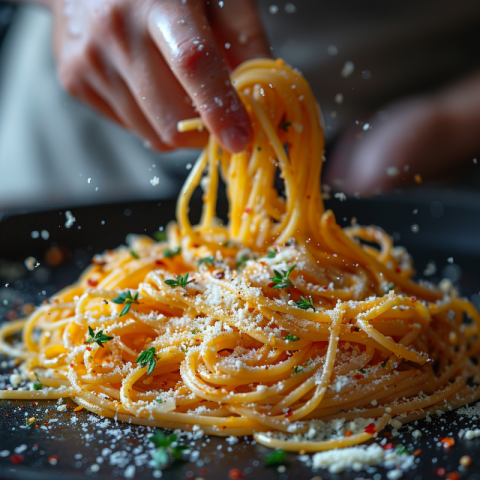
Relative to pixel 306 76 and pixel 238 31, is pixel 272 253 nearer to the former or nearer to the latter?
pixel 238 31

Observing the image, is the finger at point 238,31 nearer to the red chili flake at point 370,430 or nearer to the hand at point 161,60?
the hand at point 161,60

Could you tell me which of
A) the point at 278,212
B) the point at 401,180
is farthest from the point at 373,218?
the point at 278,212

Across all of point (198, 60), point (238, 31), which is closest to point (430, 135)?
point (238, 31)

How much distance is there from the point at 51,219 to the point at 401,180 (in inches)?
69.3

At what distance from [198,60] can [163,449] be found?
4.00ft

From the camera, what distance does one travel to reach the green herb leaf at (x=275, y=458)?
141cm

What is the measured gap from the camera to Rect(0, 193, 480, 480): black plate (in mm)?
1382

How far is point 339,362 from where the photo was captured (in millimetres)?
1775

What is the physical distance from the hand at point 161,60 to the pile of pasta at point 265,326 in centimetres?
14

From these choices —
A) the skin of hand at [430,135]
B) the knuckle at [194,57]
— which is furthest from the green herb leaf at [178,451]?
the skin of hand at [430,135]

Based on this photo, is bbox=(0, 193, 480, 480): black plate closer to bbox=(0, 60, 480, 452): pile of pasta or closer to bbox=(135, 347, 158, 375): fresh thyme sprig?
bbox=(0, 60, 480, 452): pile of pasta

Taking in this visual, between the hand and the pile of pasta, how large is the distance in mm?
142

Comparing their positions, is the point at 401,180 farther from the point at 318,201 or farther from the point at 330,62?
the point at 330,62

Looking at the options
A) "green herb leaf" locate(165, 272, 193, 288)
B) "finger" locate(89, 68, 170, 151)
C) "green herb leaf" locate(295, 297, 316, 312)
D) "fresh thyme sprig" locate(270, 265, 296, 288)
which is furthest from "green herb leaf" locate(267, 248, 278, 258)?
"finger" locate(89, 68, 170, 151)
